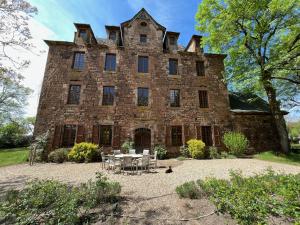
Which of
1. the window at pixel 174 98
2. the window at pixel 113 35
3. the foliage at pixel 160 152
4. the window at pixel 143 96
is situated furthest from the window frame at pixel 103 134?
the window at pixel 113 35

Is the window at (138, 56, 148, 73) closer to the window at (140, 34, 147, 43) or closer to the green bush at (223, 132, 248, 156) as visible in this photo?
the window at (140, 34, 147, 43)

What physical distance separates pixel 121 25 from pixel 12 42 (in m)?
10.4

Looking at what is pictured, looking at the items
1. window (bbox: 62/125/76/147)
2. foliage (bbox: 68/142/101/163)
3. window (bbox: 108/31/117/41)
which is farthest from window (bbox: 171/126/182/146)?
window (bbox: 108/31/117/41)

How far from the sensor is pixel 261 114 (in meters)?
14.3

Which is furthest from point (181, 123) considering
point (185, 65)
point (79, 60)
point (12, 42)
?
point (12, 42)

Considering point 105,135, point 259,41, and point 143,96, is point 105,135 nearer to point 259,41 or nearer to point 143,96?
point 143,96

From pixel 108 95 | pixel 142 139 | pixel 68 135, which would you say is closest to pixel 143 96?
pixel 108 95

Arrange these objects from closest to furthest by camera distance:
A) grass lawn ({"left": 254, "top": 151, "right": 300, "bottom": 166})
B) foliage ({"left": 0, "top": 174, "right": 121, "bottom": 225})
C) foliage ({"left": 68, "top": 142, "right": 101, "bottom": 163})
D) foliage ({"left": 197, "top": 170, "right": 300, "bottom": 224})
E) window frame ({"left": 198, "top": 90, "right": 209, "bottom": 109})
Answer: foliage ({"left": 0, "top": 174, "right": 121, "bottom": 225}), foliage ({"left": 197, "top": 170, "right": 300, "bottom": 224}), grass lawn ({"left": 254, "top": 151, "right": 300, "bottom": 166}), foliage ({"left": 68, "top": 142, "right": 101, "bottom": 163}), window frame ({"left": 198, "top": 90, "right": 209, "bottom": 109})

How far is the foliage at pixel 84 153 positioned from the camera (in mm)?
11211

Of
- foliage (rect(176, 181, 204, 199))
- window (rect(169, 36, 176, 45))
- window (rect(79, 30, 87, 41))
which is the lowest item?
foliage (rect(176, 181, 204, 199))

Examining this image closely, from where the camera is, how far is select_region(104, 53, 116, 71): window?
14.4 m

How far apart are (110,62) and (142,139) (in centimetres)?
767

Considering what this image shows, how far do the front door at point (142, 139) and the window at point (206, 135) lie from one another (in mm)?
4884

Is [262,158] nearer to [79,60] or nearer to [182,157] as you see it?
[182,157]
